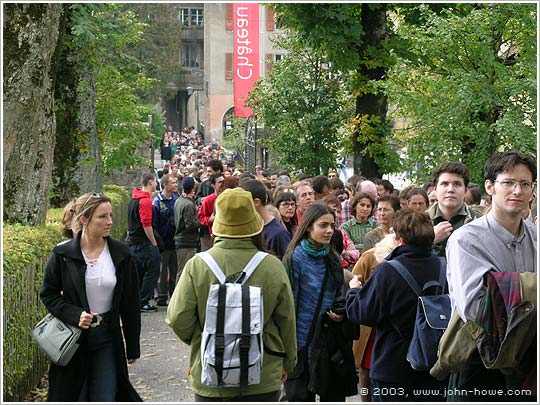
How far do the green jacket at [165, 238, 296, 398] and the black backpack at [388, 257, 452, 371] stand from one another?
0.85 meters

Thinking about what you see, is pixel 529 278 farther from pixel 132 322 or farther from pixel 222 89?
pixel 222 89

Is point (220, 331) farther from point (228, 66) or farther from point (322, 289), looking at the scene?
point (228, 66)

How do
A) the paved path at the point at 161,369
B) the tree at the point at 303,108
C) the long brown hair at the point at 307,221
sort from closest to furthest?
the long brown hair at the point at 307,221 → the paved path at the point at 161,369 → the tree at the point at 303,108

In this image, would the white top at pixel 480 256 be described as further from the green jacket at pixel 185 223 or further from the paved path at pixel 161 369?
the green jacket at pixel 185 223

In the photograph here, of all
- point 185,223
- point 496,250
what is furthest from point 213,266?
point 185,223

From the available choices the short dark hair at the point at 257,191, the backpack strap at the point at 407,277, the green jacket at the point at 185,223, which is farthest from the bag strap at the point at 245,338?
the green jacket at the point at 185,223

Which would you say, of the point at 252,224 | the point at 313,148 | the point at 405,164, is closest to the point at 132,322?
the point at 252,224

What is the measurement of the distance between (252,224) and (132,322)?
188 cm

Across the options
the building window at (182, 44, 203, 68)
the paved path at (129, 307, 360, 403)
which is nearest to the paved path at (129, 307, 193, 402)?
the paved path at (129, 307, 360, 403)

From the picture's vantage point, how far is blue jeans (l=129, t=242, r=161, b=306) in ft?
49.9

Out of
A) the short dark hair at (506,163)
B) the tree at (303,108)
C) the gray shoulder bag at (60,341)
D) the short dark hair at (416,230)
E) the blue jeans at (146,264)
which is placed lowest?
the gray shoulder bag at (60,341)

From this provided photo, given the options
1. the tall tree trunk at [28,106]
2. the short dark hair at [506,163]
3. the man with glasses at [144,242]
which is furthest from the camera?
the man with glasses at [144,242]

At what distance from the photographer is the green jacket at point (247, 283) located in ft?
20.2

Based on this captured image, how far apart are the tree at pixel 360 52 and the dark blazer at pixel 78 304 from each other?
13937 mm
